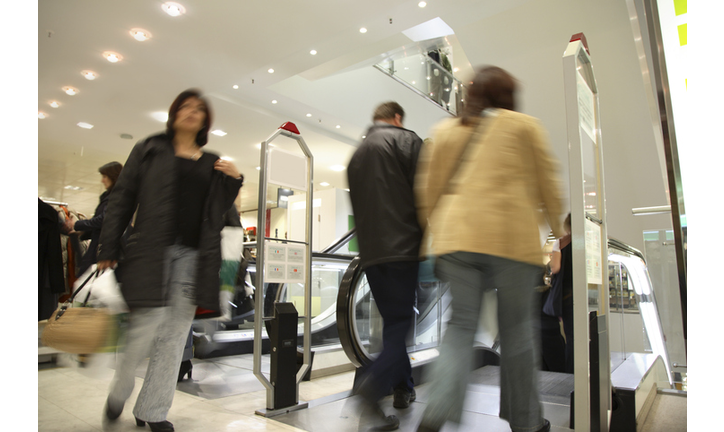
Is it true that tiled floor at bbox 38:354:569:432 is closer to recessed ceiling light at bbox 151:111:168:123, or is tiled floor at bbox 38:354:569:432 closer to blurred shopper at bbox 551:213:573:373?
blurred shopper at bbox 551:213:573:373

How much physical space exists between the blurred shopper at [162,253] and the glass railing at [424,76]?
772 centimetres

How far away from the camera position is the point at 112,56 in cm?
759

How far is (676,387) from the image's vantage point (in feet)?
12.7

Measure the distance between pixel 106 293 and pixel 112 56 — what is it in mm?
6757

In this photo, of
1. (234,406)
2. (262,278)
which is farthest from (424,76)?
(234,406)

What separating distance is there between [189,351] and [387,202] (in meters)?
2.53

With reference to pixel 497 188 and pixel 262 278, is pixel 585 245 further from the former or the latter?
pixel 262 278

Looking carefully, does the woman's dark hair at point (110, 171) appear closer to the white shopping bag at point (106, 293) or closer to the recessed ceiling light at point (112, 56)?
the white shopping bag at point (106, 293)

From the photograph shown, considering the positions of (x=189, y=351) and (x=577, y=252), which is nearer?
(x=577, y=252)

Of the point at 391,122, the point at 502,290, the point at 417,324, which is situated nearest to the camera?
the point at 502,290

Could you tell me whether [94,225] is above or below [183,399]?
above

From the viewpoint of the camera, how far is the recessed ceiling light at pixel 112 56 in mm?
7500
